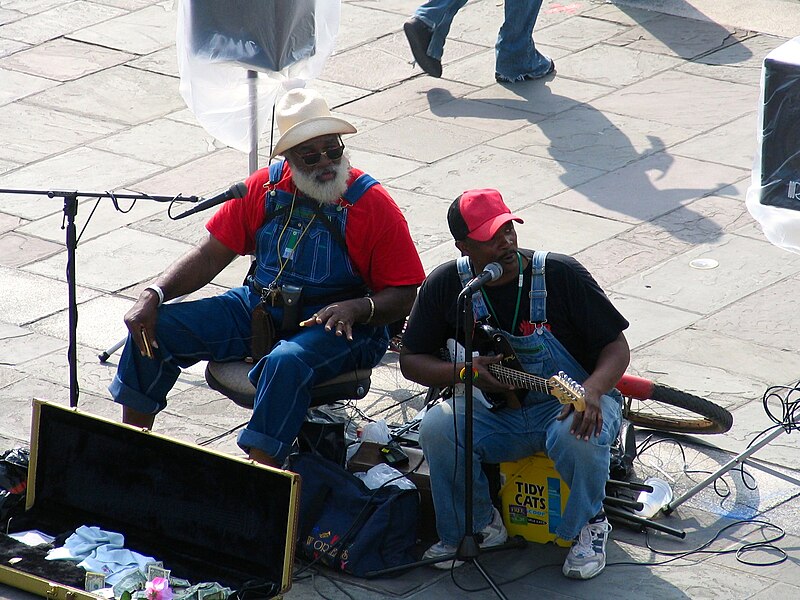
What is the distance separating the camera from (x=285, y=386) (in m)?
4.72

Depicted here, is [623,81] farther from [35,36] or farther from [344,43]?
[35,36]

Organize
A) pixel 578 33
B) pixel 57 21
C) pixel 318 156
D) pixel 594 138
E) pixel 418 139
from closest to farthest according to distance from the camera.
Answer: pixel 318 156
pixel 594 138
pixel 418 139
pixel 578 33
pixel 57 21

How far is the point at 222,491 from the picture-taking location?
443 centimetres

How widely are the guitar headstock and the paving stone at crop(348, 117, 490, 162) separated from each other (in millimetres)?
3905

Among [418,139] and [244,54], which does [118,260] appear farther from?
[418,139]

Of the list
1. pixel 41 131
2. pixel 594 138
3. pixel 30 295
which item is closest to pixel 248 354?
pixel 30 295

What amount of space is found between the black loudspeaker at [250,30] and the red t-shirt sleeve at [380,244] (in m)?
1.35

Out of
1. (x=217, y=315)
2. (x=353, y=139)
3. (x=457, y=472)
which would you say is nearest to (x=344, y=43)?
(x=353, y=139)

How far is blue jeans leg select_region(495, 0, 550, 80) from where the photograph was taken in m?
9.12

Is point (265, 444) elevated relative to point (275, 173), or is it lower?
lower

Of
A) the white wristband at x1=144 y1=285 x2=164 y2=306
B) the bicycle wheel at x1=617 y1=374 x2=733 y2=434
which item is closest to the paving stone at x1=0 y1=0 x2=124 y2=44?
the white wristband at x1=144 y1=285 x2=164 y2=306

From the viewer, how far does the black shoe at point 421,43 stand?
9.15 metres

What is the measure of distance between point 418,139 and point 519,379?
414 centimetres

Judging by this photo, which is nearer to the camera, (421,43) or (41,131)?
(41,131)
